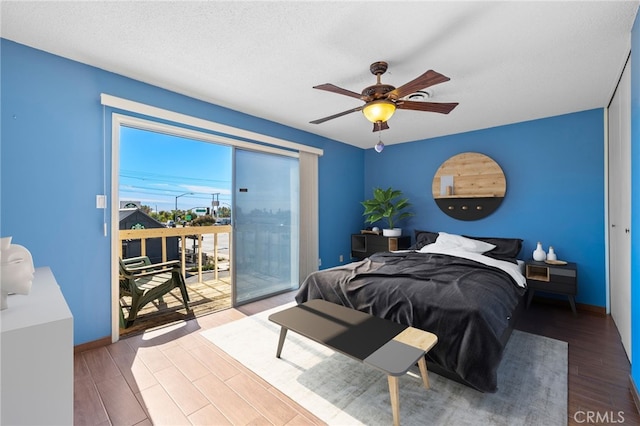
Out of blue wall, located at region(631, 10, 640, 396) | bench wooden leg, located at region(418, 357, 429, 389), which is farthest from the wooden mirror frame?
bench wooden leg, located at region(418, 357, 429, 389)

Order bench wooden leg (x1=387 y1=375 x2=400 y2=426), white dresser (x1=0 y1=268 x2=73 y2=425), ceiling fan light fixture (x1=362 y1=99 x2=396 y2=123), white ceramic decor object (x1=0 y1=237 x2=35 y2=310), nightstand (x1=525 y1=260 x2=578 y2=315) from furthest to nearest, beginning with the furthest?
1. nightstand (x1=525 y1=260 x2=578 y2=315)
2. ceiling fan light fixture (x1=362 y1=99 x2=396 y2=123)
3. bench wooden leg (x1=387 y1=375 x2=400 y2=426)
4. white ceramic decor object (x1=0 y1=237 x2=35 y2=310)
5. white dresser (x1=0 y1=268 x2=73 y2=425)

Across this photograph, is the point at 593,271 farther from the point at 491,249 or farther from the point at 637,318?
the point at 637,318

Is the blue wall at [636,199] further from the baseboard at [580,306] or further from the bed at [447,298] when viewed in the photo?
the baseboard at [580,306]

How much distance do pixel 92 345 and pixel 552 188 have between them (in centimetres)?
530

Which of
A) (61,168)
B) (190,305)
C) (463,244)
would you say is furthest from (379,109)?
(190,305)

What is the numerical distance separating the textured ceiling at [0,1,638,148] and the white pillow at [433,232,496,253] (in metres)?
1.76

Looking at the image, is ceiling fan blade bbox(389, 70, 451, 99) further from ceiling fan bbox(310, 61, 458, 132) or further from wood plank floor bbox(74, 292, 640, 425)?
wood plank floor bbox(74, 292, 640, 425)

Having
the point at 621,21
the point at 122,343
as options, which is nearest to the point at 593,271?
the point at 621,21

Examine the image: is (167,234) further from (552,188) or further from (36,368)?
(552,188)

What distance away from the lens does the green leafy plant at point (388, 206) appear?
4676 mm

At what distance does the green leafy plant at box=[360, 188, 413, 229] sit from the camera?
4676mm

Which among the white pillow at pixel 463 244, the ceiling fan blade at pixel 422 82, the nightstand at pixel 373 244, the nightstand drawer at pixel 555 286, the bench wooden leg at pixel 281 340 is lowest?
the bench wooden leg at pixel 281 340

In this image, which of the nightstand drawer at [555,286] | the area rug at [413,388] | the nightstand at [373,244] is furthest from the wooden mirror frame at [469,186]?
the area rug at [413,388]

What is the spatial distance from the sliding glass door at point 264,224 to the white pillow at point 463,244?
6.84 ft
